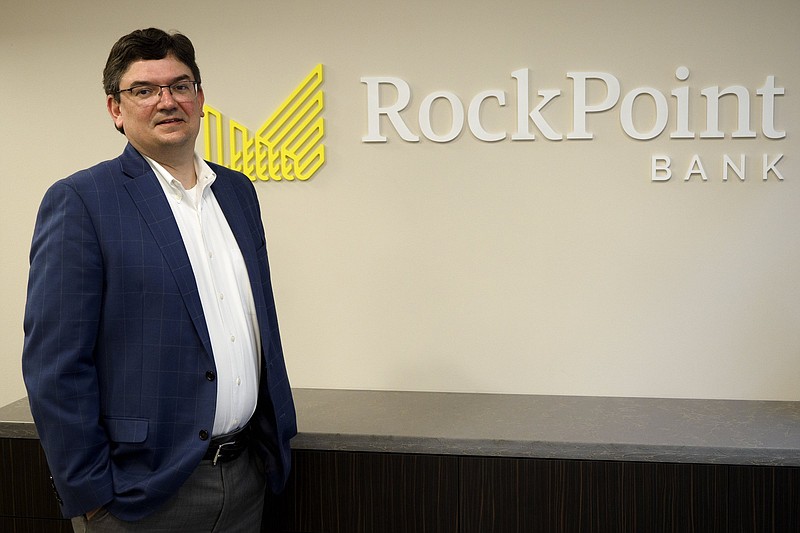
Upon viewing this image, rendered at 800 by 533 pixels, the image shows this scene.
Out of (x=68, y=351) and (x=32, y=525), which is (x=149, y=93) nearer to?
(x=68, y=351)

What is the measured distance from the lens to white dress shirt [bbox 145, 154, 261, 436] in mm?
1827

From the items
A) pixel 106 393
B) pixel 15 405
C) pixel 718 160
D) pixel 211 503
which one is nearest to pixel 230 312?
pixel 106 393

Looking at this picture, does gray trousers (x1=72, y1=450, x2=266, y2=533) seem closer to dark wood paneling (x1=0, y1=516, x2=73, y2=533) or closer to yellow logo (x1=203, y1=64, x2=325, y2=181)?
dark wood paneling (x1=0, y1=516, x2=73, y2=533)

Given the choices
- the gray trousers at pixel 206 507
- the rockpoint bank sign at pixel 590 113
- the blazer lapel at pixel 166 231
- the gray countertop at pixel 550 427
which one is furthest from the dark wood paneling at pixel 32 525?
the rockpoint bank sign at pixel 590 113

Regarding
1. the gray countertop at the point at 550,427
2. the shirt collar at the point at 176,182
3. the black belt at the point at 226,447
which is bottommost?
the gray countertop at the point at 550,427

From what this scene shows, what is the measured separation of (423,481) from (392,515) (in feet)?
0.45

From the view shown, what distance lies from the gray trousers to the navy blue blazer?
6 centimetres

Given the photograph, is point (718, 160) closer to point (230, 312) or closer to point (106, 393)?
point (230, 312)

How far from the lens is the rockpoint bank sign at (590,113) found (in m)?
2.56

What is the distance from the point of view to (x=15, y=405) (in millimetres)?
2553

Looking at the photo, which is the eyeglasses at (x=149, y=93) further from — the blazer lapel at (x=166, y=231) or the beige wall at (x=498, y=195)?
the beige wall at (x=498, y=195)

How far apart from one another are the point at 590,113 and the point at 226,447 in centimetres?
158

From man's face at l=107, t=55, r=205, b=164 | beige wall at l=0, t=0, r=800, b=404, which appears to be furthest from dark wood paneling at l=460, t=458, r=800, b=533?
man's face at l=107, t=55, r=205, b=164

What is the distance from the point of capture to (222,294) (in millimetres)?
1857
